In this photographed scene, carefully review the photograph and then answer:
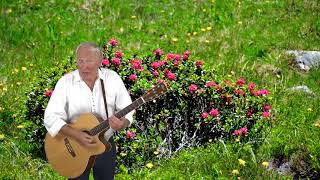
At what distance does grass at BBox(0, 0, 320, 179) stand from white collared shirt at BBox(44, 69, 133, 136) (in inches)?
76.8

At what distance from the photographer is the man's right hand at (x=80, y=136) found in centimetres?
362

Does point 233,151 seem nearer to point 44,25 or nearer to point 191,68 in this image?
point 191,68

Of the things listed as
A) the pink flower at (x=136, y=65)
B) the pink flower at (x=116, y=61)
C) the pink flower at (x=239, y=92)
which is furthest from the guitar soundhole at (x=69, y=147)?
the pink flower at (x=239, y=92)

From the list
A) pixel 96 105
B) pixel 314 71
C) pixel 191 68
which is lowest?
pixel 314 71

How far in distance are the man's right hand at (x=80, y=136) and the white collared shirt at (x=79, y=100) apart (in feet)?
0.13

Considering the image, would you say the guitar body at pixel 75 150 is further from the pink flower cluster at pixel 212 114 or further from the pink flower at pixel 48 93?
the pink flower cluster at pixel 212 114

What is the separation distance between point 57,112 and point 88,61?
1.18ft

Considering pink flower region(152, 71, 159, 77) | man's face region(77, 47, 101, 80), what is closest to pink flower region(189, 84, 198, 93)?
pink flower region(152, 71, 159, 77)

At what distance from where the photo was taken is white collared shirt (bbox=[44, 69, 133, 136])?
11.9 ft

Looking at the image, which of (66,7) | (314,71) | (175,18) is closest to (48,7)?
(66,7)

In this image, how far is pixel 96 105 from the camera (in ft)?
12.0

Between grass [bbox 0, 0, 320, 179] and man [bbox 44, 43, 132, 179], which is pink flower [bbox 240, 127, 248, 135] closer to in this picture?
grass [bbox 0, 0, 320, 179]

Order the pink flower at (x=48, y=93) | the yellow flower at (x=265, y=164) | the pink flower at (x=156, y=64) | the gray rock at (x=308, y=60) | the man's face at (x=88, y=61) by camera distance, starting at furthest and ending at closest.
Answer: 1. the gray rock at (x=308, y=60)
2. the pink flower at (x=156, y=64)
3. the pink flower at (x=48, y=93)
4. the yellow flower at (x=265, y=164)
5. the man's face at (x=88, y=61)

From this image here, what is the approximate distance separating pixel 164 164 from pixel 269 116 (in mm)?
1277
